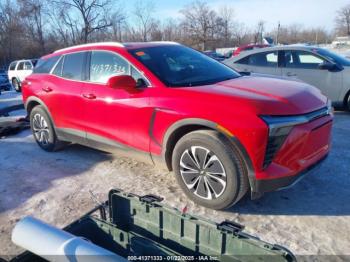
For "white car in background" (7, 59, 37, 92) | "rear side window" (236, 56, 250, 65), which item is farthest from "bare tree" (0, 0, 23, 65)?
"rear side window" (236, 56, 250, 65)

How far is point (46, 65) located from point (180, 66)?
249cm

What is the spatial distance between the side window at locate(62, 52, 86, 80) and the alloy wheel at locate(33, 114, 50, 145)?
3.04 feet

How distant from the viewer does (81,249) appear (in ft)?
6.60

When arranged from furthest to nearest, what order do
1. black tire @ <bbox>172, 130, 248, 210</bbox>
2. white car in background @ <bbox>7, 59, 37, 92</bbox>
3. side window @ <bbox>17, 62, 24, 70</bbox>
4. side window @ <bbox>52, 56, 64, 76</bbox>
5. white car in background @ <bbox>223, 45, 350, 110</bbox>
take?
1. side window @ <bbox>17, 62, 24, 70</bbox>
2. white car in background @ <bbox>7, 59, 37, 92</bbox>
3. white car in background @ <bbox>223, 45, 350, 110</bbox>
4. side window @ <bbox>52, 56, 64, 76</bbox>
5. black tire @ <bbox>172, 130, 248, 210</bbox>

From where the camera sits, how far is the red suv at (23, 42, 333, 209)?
306cm

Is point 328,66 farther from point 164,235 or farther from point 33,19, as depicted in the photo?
point 33,19

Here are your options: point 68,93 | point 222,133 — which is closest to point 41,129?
point 68,93

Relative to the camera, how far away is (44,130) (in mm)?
5512

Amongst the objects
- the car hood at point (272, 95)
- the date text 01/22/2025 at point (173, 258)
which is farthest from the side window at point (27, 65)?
the date text 01/22/2025 at point (173, 258)

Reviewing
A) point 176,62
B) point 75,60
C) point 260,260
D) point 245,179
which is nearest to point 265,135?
point 245,179

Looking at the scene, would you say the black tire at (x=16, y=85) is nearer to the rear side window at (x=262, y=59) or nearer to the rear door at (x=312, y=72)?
the rear side window at (x=262, y=59)

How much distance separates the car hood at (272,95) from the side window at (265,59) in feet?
14.5

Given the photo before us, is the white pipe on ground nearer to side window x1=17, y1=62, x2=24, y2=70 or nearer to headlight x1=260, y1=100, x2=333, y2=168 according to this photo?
headlight x1=260, y1=100, x2=333, y2=168

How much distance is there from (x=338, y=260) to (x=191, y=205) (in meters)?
1.44
